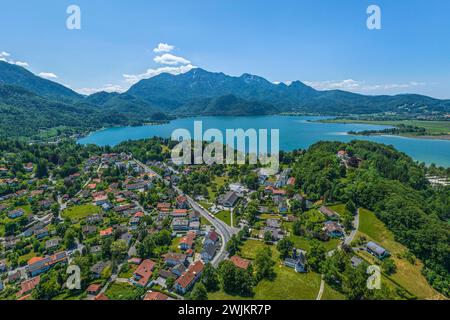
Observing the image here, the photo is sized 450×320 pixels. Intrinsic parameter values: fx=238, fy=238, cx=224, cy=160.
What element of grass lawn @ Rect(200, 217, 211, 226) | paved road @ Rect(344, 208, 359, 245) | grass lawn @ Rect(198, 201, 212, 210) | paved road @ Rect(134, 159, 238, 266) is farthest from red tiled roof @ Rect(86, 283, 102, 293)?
paved road @ Rect(344, 208, 359, 245)

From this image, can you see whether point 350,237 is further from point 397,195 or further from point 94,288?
point 94,288

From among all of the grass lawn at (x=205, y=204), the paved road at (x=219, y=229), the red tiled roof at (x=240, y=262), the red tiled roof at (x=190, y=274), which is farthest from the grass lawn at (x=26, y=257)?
the red tiled roof at (x=240, y=262)

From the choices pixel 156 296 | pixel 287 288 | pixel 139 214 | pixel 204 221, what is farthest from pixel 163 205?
pixel 287 288

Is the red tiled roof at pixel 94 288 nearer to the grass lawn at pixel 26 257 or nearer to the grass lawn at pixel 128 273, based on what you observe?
the grass lawn at pixel 128 273

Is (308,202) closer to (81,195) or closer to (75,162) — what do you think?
(81,195)

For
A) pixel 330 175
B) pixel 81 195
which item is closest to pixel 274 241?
pixel 330 175
